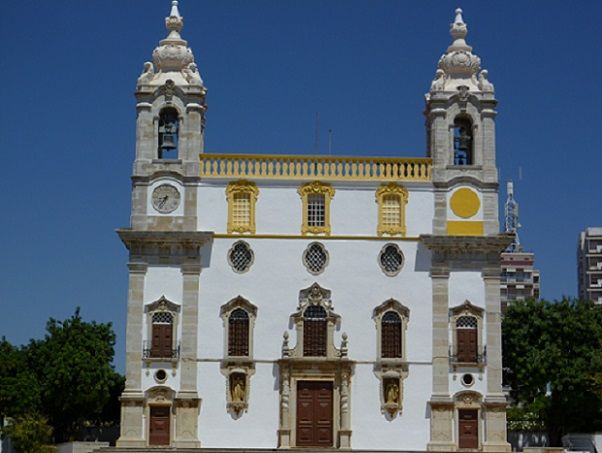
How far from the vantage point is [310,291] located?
4297cm

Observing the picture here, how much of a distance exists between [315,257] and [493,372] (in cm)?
738

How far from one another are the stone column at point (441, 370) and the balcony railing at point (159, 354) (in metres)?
8.94

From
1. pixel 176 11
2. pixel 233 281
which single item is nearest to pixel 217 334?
pixel 233 281

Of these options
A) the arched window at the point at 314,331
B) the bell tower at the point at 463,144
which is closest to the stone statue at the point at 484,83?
the bell tower at the point at 463,144

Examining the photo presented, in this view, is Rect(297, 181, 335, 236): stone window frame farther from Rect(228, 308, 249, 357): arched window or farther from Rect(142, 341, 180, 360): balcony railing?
Rect(142, 341, 180, 360): balcony railing

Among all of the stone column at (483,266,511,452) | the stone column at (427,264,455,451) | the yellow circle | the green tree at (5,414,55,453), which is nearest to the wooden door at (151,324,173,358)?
the green tree at (5,414,55,453)

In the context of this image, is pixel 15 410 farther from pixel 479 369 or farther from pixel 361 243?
pixel 479 369

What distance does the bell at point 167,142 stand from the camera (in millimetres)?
44500

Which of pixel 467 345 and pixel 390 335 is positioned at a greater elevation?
pixel 390 335

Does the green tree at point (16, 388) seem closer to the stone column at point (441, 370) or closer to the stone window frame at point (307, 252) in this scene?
the stone window frame at point (307, 252)

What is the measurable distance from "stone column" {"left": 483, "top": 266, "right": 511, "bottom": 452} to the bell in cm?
1209

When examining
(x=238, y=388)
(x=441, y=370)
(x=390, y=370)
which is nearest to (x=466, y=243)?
(x=441, y=370)

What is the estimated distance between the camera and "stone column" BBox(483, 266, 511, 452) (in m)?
42.1

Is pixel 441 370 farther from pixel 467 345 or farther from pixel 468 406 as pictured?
pixel 468 406
